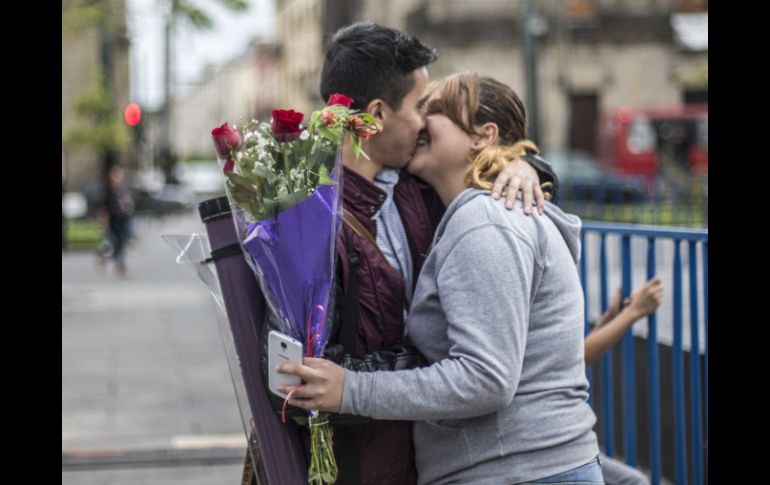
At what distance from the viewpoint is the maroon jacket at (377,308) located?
7.72ft

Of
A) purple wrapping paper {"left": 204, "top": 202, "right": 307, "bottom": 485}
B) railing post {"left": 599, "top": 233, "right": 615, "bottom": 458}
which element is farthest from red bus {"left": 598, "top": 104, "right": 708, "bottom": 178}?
purple wrapping paper {"left": 204, "top": 202, "right": 307, "bottom": 485}

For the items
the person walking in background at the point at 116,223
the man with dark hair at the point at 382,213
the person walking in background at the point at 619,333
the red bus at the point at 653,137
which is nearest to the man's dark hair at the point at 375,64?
the man with dark hair at the point at 382,213

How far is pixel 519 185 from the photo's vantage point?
2420 mm

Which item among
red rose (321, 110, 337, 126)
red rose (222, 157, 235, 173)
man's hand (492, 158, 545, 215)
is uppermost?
red rose (321, 110, 337, 126)

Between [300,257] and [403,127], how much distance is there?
499 millimetres

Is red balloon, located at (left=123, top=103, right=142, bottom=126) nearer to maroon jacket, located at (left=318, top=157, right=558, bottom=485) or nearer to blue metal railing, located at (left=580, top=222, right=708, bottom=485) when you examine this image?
blue metal railing, located at (left=580, top=222, right=708, bottom=485)

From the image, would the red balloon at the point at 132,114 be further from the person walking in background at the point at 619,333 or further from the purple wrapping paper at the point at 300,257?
the purple wrapping paper at the point at 300,257

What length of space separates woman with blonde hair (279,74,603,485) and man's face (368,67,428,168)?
34 mm

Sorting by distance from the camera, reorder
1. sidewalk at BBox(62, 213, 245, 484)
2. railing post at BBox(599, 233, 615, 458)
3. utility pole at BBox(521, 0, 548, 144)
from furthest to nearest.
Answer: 1. utility pole at BBox(521, 0, 548, 144)
2. sidewalk at BBox(62, 213, 245, 484)
3. railing post at BBox(599, 233, 615, 458)

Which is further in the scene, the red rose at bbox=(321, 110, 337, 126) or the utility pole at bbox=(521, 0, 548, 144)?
the utility pole at bbox=(521, 0, 548, 144)

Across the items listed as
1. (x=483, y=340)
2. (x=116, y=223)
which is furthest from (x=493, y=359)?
(x=116, y=223)

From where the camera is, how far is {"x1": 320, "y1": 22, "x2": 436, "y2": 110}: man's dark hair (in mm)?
2484

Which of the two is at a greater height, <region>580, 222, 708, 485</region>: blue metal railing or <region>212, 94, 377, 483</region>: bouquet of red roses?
<region>212, 94, 377, 483</region>: bouquet of red roses
